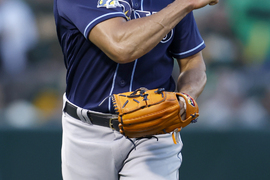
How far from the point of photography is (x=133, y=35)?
1.16m

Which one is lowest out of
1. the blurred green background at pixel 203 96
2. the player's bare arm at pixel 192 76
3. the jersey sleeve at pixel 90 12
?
the blurred green background at pixel 203 96

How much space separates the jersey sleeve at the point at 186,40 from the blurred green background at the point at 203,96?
3.89 ft

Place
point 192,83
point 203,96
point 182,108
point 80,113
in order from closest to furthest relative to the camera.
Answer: point 182,108, point 80,113, point 192,83, point 203,96

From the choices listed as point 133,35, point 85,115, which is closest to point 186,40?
point 133,35

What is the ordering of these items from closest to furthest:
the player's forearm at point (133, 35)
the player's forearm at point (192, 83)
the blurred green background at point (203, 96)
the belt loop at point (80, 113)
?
the player's forearm at point (133, 35) < the belt loop at point (80, 113) < the player's forearm at point (192, 83) < the blurred green background at point (203, 96)

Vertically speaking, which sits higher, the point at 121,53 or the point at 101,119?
the point at 121,53

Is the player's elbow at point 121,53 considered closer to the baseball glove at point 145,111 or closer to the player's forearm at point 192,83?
the baseball glove at point 145,111

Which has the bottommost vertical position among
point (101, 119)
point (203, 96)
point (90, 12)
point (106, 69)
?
point (203, 96)

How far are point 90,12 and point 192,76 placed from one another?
2.36ft

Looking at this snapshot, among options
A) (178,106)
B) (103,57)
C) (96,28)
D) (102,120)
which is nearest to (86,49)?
(103,57)

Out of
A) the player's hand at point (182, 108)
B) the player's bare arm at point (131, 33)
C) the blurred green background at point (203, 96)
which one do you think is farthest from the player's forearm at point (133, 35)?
the blurred green background at point (203, 96)

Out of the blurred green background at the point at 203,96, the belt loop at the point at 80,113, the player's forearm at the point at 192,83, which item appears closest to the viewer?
the belt loop at the point at 80,113

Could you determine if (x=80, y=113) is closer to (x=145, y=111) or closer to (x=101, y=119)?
(x=101, y=119)

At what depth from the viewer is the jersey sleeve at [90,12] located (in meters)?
1.19
